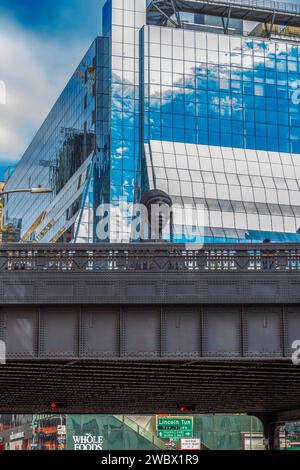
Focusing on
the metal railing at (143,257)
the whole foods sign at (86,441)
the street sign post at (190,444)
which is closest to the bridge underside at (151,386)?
the metal railing at (143,257)

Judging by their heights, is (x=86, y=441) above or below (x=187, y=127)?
below

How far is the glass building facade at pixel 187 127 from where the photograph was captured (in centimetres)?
10831

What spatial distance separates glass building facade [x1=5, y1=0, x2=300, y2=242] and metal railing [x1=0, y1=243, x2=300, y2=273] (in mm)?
75641

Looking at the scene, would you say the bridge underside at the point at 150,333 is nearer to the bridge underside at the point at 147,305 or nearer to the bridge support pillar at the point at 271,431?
the bridge underside at the point at 147,305

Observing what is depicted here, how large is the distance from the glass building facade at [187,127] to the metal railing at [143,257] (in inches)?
2978

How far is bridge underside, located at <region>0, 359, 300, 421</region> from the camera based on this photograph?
110 feet

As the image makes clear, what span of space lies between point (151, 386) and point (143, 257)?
56.4ft

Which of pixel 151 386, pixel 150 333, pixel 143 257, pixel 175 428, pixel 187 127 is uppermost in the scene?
pixel 187 127

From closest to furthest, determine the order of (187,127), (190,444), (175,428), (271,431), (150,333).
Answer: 1. (150,333)
2. (271,431)
3. (175,428)
4. (190,444)
5. (187,127)

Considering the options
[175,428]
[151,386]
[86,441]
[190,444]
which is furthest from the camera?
[86,441]

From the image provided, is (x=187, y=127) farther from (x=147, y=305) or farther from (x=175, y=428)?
(x=147, y=305)

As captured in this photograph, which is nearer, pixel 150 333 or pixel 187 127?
pixel 150 333

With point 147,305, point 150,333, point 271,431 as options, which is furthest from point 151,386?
point 271,431

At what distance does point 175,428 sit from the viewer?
80.8 meters
